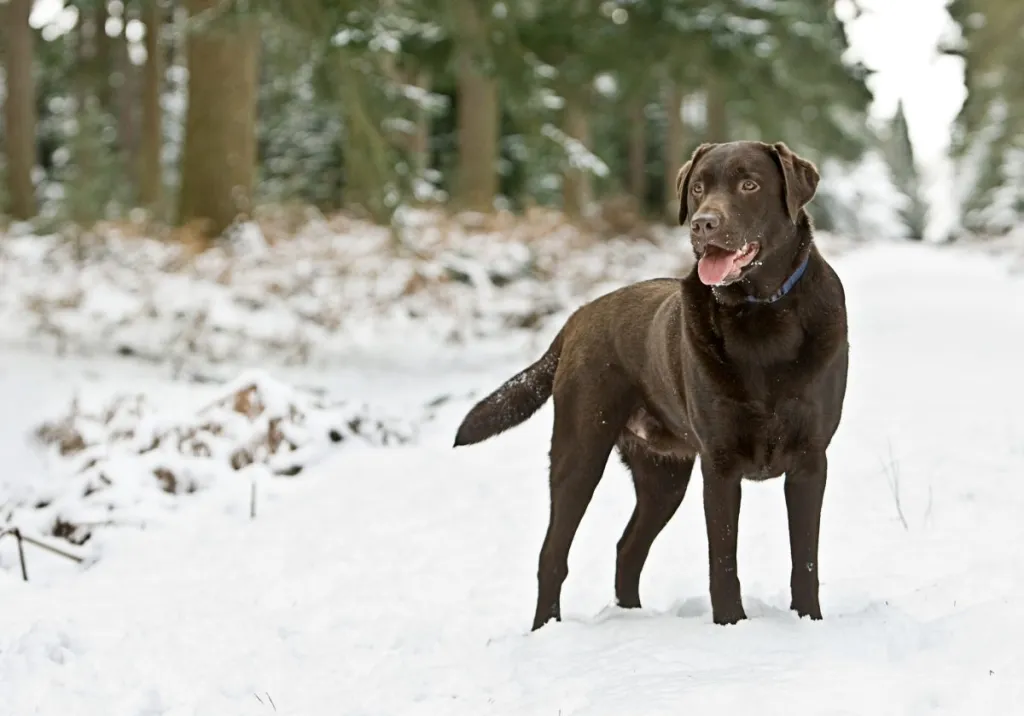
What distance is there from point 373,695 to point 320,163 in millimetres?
24073

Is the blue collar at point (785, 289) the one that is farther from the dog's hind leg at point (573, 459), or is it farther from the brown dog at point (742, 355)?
the dog's hind leg at point (573, 459)

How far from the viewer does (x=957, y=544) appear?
4.11m

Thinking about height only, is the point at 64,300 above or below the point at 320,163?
above

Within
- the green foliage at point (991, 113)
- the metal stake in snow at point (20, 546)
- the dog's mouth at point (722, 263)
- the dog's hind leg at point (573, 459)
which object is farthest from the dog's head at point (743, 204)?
the green foliage at point (991, 113)

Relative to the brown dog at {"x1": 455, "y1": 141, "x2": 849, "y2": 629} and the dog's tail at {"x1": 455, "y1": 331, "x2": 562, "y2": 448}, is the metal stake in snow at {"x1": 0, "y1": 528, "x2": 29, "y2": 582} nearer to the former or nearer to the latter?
the dog's tail at {"x1": 455, "y1": 331, "x2": 562, "y2": 448}

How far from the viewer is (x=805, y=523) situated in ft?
10.5

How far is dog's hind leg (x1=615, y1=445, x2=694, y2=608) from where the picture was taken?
3818 mm

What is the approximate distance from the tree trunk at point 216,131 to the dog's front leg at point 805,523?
8.50 metres

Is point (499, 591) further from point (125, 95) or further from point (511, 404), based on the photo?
point (125, 95)

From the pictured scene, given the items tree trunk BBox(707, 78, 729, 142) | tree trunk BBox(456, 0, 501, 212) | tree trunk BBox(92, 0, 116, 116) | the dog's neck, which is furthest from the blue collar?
tree trunk BBox(92, 0, 116, 116)

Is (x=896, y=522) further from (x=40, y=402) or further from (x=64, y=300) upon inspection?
(x=64, y=300)

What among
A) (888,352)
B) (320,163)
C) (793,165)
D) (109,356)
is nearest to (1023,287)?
(888,352)

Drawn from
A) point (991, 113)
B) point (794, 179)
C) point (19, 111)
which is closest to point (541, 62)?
point (794, 179)

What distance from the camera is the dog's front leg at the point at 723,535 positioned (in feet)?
10.2
